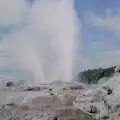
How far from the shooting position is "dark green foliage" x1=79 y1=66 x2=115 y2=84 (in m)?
4.74

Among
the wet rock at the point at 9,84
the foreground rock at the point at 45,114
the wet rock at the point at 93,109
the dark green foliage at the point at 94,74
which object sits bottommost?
the foreground rock at the point at 45,114

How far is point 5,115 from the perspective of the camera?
14.8ft

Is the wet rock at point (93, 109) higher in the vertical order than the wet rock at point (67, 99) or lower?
lower

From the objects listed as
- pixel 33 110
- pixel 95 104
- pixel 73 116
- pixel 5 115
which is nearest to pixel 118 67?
pixel 95 104

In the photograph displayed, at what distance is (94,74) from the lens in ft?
15.7

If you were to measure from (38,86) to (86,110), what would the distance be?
2.42 feet

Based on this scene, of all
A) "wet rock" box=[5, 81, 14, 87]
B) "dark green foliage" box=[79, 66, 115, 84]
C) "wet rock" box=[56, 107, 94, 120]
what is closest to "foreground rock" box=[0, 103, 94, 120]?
"wet rock" box=[56, 107, 94, 120]

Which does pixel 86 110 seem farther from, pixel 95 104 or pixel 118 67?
pixel 118 67

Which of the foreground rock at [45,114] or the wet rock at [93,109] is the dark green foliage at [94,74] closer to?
the wet rock at [93,109]

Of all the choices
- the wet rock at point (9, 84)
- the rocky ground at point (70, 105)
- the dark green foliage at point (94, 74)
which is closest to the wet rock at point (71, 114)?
the rocky ground at point (70, 105)

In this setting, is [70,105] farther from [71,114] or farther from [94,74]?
[94,74]

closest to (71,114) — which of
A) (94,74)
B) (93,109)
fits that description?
(93,109)

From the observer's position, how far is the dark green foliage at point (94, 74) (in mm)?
4738

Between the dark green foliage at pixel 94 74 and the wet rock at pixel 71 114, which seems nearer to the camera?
the wet rock at pixel 71 114
